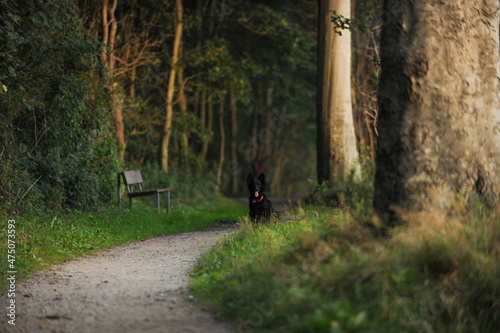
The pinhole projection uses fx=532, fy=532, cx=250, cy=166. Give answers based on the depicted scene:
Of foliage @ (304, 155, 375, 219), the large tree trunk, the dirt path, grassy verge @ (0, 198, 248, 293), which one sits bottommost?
the dirt path

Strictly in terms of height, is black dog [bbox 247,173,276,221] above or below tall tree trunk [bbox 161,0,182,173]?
below

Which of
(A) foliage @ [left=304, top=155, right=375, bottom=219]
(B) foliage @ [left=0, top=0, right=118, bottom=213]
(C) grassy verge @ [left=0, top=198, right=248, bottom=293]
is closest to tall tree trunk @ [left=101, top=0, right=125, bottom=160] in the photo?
(B) foliage @ [left=0, top=0, right=118, bottom=213]

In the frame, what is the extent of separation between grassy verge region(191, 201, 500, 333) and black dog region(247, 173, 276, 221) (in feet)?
14.3

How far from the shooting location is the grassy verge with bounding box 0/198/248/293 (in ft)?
25.0

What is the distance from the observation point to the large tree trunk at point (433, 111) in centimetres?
607

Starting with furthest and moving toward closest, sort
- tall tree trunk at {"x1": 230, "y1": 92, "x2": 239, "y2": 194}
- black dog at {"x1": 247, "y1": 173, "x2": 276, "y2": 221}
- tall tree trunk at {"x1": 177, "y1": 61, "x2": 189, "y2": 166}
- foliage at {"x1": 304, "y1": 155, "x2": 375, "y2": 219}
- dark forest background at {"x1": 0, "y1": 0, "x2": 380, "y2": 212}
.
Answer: tall tree trunk at {"x1": 230, "y1": 92, "x2": 239, "y2": 194}
tall tree trunk at {"x1": 177, "y1": 61, "x2": 189, "y2": 166}
foliage at {"x1": 304, "y1": 155, "x2": 375, "y2": 219}
dark forest background at {"x1": 0, "y1": 0, "x2": 380, "y2": 212}
black dog at {"x1": 247, "y1": 173, "x2": 276, "y2": 221}

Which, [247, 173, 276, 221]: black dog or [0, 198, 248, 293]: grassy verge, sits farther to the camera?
[247, 173, 276, 221]: black dog

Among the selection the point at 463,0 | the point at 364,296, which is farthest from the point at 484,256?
the point at 463,0

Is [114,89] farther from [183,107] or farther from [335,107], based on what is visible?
[183,107]

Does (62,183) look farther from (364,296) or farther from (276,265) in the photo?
(364,296)

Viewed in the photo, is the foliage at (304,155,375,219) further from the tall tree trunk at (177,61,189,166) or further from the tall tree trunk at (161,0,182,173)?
the tall tree trunk at (177,61,189,166)

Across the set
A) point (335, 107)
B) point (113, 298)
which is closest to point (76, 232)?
point (113, 298)

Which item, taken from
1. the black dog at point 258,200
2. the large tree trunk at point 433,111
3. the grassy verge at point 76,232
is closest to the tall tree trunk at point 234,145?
the grassy verge at point 76,232

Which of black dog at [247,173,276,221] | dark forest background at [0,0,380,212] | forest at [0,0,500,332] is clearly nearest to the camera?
forest at [0,0,500,332]
